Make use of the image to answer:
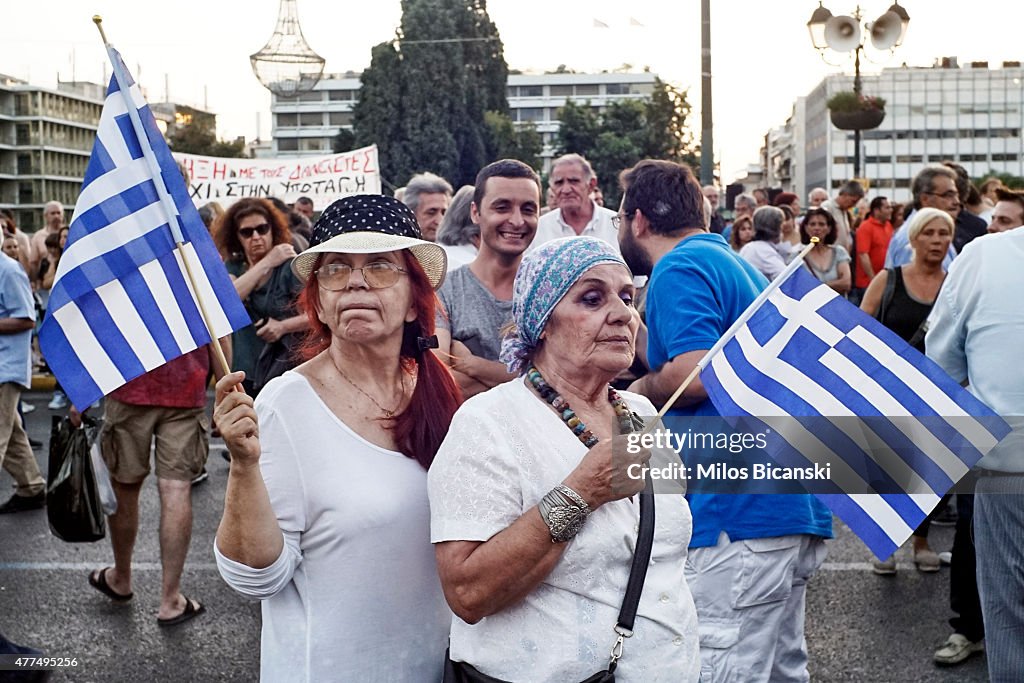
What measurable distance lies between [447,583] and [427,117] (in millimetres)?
60669

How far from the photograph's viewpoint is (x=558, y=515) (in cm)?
231

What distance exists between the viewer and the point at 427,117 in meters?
61.6

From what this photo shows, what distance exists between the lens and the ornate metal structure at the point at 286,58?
857 inches

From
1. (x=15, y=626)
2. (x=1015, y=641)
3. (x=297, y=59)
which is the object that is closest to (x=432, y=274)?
(x=1015, y=641)

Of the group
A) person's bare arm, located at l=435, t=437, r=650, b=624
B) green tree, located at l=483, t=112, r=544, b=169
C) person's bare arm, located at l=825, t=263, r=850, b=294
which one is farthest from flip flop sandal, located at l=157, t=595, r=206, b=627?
green tree, located at l=483, t=112, r=544, b=169

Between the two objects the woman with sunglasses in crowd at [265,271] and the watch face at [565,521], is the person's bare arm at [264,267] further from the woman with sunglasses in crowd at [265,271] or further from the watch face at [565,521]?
the watch face at [565,521]

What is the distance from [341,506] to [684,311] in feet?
4.62

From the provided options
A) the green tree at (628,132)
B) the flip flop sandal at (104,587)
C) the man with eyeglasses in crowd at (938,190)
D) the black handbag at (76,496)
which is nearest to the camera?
the black handbag at (76,496)

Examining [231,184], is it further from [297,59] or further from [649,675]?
[649,675]

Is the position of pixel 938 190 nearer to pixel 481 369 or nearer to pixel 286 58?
pixel 481 369

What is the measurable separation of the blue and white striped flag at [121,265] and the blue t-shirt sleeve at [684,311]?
1318 mm

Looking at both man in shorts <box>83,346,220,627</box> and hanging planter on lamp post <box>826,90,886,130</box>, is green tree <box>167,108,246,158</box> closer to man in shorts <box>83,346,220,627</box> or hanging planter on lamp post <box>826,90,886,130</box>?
hanging planter on lamp post <box>826,90,886,130</box>

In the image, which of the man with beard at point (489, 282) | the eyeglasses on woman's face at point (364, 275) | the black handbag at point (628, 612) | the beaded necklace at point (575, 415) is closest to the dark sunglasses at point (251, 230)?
the man with beard at point (489, 282)

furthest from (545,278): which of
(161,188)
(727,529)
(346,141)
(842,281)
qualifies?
(346,141)
